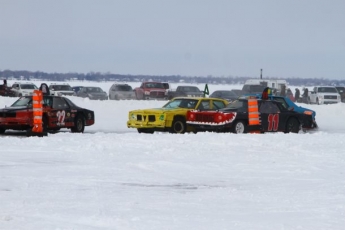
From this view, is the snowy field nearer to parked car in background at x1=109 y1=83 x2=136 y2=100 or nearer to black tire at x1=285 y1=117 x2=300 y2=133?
black tire at x1=285 y1=117 x2=300 y2=133

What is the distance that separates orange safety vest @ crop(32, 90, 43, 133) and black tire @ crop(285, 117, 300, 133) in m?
8.01

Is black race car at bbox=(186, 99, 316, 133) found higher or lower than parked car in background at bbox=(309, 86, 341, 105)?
higher

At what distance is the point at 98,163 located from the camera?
49.6 ft

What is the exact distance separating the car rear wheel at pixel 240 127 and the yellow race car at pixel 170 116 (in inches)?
59.2

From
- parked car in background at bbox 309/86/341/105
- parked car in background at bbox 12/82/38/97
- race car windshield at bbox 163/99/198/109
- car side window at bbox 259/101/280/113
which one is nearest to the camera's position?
car side window at bbox 259/101/280/113

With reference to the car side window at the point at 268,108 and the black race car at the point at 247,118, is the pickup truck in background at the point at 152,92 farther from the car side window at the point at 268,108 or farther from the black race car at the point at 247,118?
the car side window at the point at 268,108

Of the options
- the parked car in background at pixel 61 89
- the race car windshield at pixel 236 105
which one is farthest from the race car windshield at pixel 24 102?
the parked car in background at pixel 61 89

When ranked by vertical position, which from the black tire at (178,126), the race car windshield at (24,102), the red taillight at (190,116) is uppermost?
the race car windshield at (24,102)

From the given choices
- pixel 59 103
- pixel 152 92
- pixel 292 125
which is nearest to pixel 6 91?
pixel 152 92

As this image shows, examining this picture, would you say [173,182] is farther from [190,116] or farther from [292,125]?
[292,125]

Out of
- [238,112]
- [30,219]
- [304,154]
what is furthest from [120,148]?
[30,219]

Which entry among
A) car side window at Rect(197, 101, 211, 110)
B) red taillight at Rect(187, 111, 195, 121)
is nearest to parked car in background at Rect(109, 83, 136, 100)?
car side window at Rect(197, 101, 211, 110)

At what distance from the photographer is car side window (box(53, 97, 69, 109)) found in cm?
2480

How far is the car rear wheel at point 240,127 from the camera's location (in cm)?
2417
